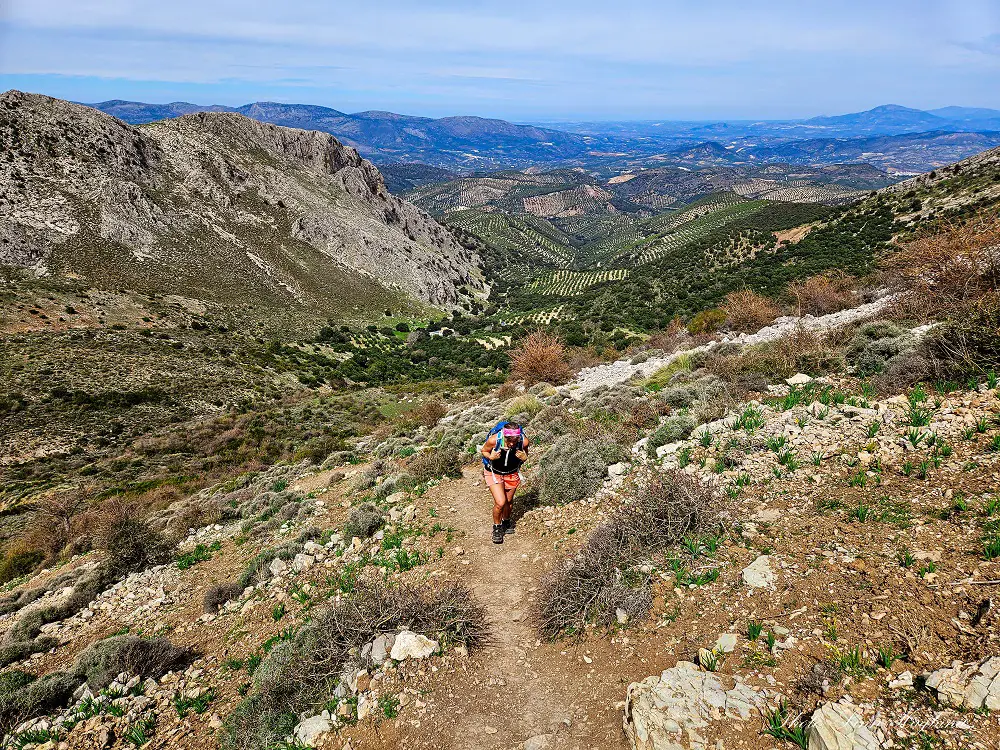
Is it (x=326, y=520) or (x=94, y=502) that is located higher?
(x=326, y=520)

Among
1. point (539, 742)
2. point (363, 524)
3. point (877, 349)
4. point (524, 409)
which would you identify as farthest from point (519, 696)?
point (524, 409)

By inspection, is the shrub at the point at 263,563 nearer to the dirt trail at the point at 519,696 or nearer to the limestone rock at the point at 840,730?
the dirt trail at the point at 519,696

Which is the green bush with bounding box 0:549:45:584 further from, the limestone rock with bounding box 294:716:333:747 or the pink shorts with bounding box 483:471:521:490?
the pink shorts with bounding box 483:471:521:490

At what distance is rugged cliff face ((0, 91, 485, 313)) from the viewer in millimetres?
49062

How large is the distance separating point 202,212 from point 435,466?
70.4 metres

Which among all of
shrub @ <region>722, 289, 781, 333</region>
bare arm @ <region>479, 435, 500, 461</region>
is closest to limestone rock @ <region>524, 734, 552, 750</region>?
bare arm @ <region>479, 435, 500, 461</region>

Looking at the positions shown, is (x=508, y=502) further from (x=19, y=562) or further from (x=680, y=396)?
(x=19, y=562)

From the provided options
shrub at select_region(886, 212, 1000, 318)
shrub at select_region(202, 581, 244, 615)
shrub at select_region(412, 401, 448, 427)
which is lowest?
shrub at select_region(412, 401, 448, 427)

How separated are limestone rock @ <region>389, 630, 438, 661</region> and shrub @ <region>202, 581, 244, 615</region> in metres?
4.53

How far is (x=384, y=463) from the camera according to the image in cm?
1308

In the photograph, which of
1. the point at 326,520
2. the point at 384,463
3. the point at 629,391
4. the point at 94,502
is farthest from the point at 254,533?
the point at 94,502

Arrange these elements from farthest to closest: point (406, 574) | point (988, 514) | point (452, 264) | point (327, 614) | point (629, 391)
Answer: point (452, 264), point (629, 391), point (406, 574), point (327, 614), point (988, 514)

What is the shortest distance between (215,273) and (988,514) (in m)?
67.2

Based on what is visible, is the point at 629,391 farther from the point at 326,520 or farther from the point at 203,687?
the point at 203,687
